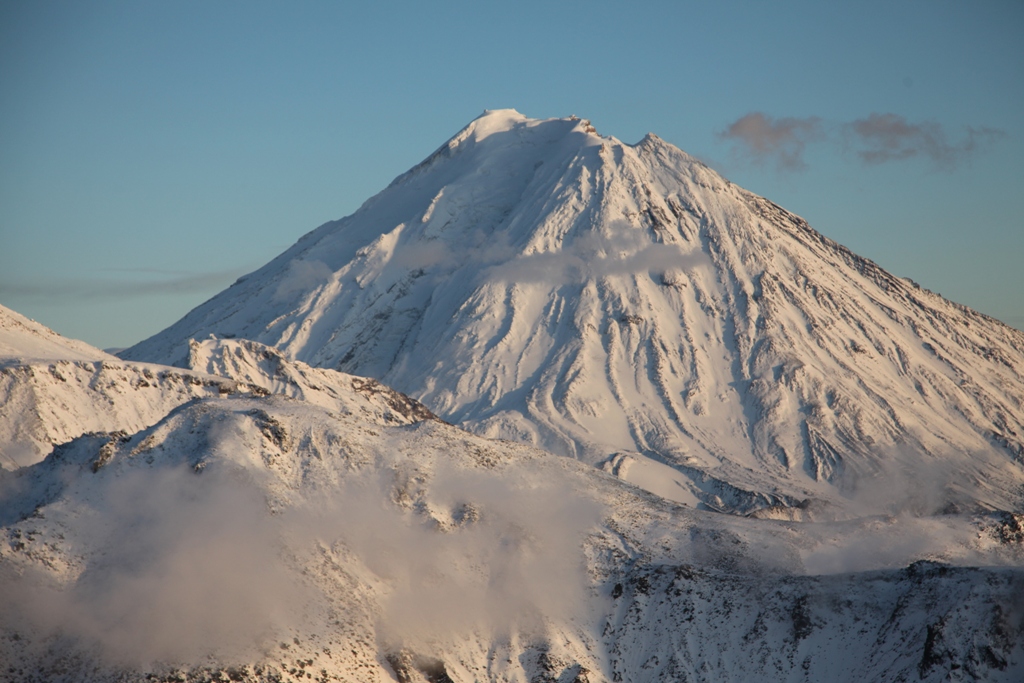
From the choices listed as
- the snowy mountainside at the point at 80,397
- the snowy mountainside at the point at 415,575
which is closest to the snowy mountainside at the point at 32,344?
the snowy mountainside at the point at 80,397

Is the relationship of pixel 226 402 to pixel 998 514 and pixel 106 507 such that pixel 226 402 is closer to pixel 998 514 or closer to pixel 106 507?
pixel 106 507

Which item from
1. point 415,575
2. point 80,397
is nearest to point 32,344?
point 80,397

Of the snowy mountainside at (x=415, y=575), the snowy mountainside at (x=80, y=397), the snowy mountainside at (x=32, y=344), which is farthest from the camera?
the snowy mountainside at (x=32, y=344)

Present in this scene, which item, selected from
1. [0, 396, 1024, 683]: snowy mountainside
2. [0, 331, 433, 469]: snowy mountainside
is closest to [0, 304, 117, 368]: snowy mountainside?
[0, 331, 433, 469]: snowy mountainside

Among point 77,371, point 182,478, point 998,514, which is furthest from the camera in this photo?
point 77,371

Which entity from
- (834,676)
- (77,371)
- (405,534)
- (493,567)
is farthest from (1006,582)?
(77,371)

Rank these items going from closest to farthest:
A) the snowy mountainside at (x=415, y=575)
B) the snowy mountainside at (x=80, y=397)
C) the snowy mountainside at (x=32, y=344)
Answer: the snowy mountainside at (x=415, y=575) < the snowy mountainside at (x=80, y=397) < the snowy mountainside at (x=32, y=344)

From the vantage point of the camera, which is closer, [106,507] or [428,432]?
[106,507]

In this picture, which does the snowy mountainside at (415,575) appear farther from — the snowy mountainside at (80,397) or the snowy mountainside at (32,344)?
the snowy mountainside at (32,344)

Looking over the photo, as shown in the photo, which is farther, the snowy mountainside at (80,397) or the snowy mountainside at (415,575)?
the snowy mountainside at (80,397)
